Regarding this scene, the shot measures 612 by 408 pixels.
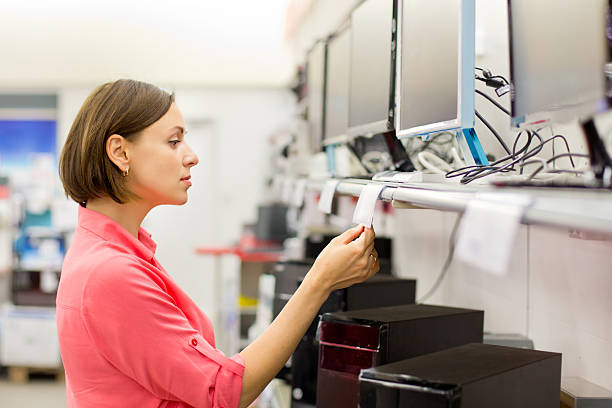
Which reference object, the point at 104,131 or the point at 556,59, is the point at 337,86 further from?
the point at 556,59

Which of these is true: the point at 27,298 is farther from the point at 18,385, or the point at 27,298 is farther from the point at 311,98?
the point at 311,98

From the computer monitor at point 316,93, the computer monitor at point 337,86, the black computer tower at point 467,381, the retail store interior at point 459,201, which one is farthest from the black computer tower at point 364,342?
the computer monitor at point 316,93

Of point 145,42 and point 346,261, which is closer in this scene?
point 346,261

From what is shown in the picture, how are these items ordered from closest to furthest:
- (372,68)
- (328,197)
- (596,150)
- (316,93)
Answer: (596,150)
(328,197)
(372,68)
(316,93)

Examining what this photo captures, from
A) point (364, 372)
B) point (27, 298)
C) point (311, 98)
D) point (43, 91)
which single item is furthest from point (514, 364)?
point (43, 91)

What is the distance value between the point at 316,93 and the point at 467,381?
5.72 feet

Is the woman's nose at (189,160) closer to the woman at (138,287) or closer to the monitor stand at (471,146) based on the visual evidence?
the woman at (138,287)

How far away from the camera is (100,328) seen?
1.13m

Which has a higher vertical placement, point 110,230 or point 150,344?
point 110,230

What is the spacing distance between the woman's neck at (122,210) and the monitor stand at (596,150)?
3.04ft

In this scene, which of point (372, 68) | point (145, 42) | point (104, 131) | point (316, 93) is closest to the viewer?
point (104, 131)

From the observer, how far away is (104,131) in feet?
4.14

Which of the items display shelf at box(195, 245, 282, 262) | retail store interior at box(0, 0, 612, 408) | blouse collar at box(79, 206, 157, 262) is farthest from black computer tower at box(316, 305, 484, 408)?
display shelf at box(195, 245, 282, 262)

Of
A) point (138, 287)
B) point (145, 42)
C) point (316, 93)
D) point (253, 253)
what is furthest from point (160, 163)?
point (145, 42)
